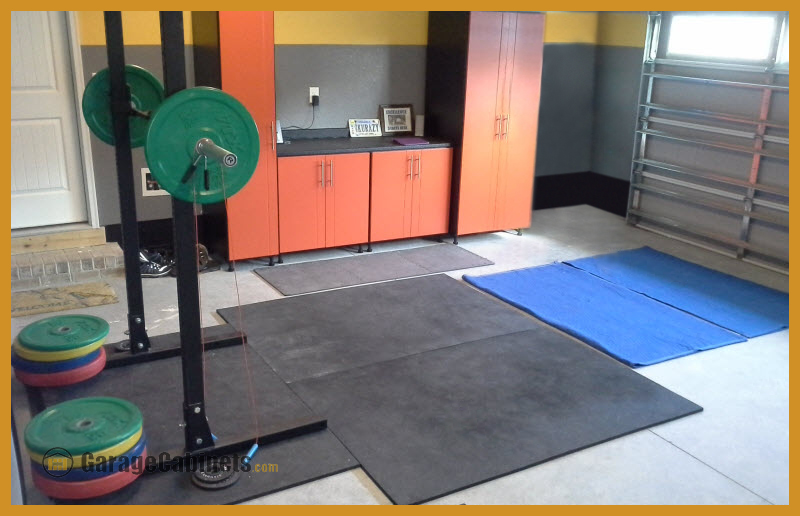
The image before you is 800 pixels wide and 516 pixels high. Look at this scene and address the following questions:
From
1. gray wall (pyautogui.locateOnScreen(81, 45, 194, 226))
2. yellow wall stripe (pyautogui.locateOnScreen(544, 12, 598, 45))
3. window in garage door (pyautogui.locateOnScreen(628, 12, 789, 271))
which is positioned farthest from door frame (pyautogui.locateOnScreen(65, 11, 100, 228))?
window in garage door (pyautogui.locateOnScreen(628, 12, 789, 271))

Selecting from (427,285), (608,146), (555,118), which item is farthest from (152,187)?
(608,146)

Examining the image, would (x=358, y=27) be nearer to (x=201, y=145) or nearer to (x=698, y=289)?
(x=698, y=289)

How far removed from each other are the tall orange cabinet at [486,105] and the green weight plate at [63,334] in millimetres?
3438

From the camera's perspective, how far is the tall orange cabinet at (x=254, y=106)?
17.4ft

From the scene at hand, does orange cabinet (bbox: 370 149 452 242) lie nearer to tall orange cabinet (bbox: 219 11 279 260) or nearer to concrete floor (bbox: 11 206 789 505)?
tall orange cabinet (bbox: 219 11 279 260)

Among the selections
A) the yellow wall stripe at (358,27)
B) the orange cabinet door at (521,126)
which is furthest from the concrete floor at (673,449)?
the orange cabinet door at (521,126)

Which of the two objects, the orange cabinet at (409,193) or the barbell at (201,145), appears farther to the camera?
the orange cabinet at (409,193)

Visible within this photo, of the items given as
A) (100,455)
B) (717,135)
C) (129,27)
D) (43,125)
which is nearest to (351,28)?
(129,27)

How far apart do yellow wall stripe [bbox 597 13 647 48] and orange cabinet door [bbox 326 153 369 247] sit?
308 cm

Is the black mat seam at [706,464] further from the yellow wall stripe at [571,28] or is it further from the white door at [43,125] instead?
the yellow wall stripe at [571,28]

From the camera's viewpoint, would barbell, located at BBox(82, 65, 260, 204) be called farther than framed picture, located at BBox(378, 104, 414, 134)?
No

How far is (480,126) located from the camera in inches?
252

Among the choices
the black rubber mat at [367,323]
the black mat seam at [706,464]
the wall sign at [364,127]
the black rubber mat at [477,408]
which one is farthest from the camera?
the wall sign at [364,127]

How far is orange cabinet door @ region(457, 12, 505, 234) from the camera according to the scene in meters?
6.16
